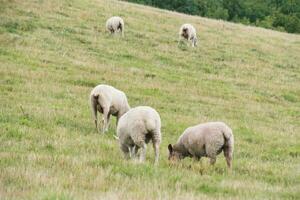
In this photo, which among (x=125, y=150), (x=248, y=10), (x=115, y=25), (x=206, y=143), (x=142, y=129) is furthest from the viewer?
(x=248, y=10)

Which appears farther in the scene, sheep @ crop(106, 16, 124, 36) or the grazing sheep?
sheep @ crop(106, 16, 124, 36)

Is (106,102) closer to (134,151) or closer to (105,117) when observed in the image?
(105,117)

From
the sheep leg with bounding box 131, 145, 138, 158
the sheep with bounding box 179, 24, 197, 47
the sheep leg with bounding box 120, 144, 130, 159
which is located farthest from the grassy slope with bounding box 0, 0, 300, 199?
the sheep with bounding box 179, 24, 197, 47

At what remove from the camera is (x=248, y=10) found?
94.8 metres

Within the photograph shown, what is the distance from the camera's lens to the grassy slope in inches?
357

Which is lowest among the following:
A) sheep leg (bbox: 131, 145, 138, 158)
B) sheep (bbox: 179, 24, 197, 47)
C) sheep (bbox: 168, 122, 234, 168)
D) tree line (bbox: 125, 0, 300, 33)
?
sheep leg (bbox: 131, 145, 138, 158)

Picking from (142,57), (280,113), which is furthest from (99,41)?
(280,113)

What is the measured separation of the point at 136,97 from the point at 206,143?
30.2ft

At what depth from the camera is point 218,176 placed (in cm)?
1052

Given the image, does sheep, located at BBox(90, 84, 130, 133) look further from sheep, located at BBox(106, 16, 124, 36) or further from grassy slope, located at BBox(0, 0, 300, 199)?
sheep, located at BBox(106, 16, 124, 36)

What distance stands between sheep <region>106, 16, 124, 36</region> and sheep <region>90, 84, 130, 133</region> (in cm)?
1815

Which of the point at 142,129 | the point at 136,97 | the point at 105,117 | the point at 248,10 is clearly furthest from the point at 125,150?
the point at 248,10

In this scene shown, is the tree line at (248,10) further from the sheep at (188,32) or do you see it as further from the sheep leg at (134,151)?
the sheep leg at (134,151)

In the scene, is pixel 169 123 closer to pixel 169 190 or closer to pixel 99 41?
pixel 169 190
